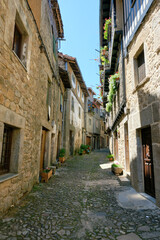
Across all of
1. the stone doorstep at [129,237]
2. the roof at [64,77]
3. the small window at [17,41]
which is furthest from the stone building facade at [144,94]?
the roof at [64,77]

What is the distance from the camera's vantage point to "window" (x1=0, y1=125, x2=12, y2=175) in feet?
10.9

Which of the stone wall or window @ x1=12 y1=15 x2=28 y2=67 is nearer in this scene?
the stone wall

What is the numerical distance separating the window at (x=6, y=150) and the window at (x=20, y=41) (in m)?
1.85

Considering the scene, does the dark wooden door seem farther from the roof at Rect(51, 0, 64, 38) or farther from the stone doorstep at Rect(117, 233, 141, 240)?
the roof at Rect(51, 0, 64, 38)

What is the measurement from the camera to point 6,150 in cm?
350

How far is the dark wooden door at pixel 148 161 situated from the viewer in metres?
3.99

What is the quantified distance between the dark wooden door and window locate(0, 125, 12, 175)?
140 inches

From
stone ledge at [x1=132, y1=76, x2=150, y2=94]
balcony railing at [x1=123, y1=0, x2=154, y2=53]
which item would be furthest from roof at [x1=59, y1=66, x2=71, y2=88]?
stone ledge at [x1=132, y1=76, x2=150, y2=94]

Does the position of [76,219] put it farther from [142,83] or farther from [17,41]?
[17,41]

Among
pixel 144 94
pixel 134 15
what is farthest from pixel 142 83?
pixel 134 15

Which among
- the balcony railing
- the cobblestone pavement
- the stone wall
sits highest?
the balcony railing

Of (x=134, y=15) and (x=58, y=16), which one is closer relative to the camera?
(x=134, y=15)

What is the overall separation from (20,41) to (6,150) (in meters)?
2.84

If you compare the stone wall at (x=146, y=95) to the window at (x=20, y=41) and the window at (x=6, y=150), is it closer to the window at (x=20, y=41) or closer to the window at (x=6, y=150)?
the window at (x=20, y=41)
